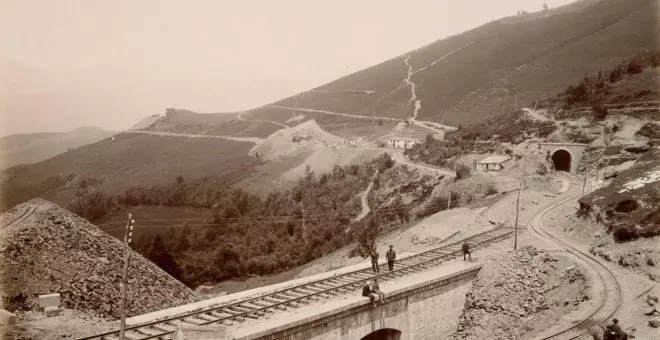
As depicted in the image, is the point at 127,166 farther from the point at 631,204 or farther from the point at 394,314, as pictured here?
the point at 631,204

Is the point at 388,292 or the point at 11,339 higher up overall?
the point at 11,339

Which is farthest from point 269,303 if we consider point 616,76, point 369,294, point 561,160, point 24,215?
point 616,76

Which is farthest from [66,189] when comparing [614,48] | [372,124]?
[614,48]

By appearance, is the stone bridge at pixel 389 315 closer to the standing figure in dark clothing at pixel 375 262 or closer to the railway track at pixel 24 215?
the standing figure in dark clothing at pixel 375 262

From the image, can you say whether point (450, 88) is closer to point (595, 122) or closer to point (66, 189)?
point (595, 122)

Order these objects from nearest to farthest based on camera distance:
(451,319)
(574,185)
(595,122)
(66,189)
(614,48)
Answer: (451,319) → (574,185) → (595,122) → (66,189) → (614,48)

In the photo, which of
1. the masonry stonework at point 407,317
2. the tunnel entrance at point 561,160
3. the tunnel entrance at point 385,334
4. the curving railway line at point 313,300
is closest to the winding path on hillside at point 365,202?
the tunnel entrance at point 561,160
